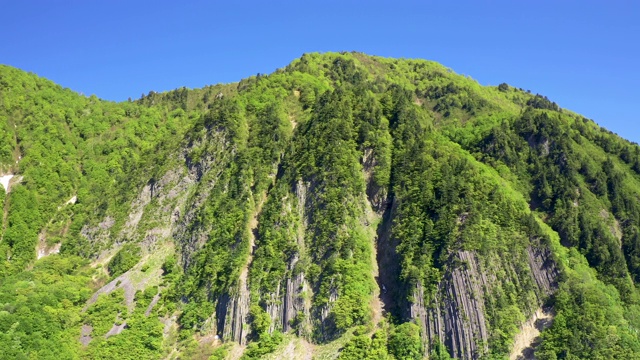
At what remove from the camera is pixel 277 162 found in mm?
131875

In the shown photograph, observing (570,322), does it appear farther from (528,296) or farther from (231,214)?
(231,214)

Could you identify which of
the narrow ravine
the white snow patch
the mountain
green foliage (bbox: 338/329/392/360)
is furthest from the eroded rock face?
the white snow patch

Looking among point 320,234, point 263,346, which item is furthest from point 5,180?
point 263,346

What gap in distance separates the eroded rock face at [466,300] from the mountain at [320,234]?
0.27 m

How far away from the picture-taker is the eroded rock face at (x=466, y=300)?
92875 mm

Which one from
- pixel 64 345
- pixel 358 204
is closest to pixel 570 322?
pixel 358 204

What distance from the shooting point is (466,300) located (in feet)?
315

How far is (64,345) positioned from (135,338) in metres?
12.8

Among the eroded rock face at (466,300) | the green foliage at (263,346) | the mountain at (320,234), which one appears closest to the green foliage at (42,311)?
the mountain at (320,234)

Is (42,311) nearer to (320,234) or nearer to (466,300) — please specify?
(320,234)

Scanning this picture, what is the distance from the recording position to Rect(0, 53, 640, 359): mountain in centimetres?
9706

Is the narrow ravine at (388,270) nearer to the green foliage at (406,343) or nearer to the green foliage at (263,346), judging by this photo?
the green foliage at (406,343)

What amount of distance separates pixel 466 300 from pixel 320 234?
33070 mm

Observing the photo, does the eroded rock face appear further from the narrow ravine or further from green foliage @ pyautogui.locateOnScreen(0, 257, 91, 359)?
green foliage @ pyautogui.locateOnScreen(0, 257, 91, 359)
